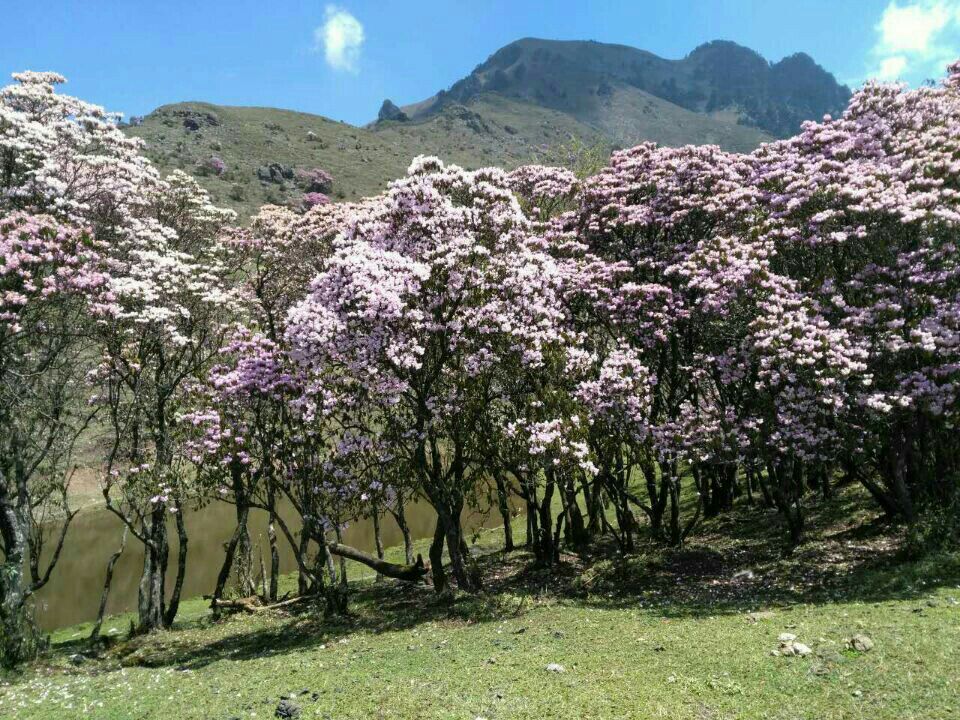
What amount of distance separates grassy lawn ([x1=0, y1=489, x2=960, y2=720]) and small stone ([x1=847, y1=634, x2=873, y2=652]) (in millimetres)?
156

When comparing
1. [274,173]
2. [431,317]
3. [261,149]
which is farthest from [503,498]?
[261,149]

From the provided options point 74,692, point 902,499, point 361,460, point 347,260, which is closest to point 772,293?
point 902,499

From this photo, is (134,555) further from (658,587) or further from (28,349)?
(658,587)

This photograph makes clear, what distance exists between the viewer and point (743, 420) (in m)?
19.5

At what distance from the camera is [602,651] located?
44.8 feet

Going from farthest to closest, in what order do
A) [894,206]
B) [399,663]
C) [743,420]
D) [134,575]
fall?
[134,575] < [743,420] < [894,206] < [399,663]

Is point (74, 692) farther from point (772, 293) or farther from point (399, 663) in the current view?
point (772, 293)

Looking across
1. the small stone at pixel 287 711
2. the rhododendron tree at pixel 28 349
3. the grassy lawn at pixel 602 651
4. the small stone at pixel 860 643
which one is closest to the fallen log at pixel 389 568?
the grassy lawn at pixel 602 651

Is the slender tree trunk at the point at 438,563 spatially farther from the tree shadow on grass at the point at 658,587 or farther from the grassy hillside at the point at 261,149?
the grassy hillside at the point at 261,149

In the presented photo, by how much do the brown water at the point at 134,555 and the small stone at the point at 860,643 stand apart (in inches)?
930

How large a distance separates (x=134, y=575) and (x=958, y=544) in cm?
4612

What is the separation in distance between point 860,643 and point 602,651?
15.7ft

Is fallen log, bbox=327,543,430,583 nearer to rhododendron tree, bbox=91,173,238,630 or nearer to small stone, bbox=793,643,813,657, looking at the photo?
rhododendron tree, bbox=91,173,238,630

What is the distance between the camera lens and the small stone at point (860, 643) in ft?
38.3
